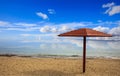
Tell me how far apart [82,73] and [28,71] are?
230 centimetres

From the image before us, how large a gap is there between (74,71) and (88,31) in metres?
2.04

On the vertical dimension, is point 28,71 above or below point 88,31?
below

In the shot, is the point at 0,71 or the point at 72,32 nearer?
the point at 72,32

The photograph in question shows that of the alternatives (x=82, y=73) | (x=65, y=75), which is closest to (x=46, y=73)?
(x=65, y=75)

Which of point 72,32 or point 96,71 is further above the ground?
point 72,32

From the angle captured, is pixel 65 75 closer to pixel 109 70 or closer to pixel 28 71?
pixel 28 71

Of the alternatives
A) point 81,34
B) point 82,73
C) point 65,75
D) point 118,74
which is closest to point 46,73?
point 65,75

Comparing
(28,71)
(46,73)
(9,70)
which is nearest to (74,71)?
(46,73)

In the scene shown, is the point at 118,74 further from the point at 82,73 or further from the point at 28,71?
the point at 28,71

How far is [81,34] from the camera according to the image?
29.0 ft

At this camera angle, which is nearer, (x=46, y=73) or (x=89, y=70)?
(x=46, y=73)

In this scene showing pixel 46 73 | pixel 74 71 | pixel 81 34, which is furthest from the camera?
pixel 74 71

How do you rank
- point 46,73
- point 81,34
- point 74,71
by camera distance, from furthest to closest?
point 74,71 < point 46,73 < point 81,34

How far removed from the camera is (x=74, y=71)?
33.1 feet
